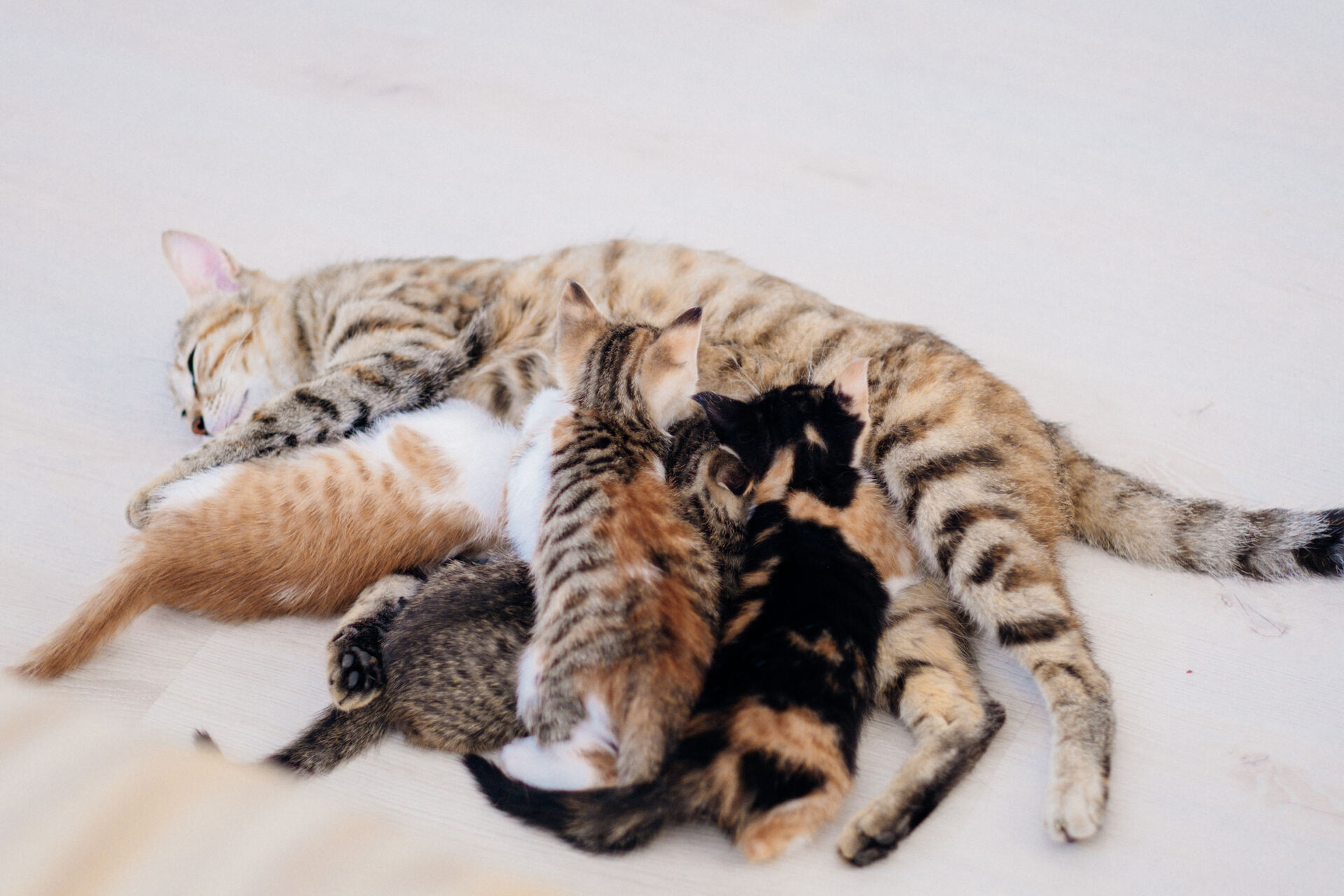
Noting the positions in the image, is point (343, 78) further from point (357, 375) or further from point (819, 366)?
point (819, 366)

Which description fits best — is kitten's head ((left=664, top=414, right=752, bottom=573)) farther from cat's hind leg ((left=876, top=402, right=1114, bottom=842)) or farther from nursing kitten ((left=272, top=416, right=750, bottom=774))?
cat's hind leg ((left=876, top=402, right=1114, bottom=842))

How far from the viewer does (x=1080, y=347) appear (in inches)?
69.2

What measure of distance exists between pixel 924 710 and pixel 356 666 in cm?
71

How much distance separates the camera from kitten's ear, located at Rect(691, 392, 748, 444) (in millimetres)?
1258

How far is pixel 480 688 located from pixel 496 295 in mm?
787

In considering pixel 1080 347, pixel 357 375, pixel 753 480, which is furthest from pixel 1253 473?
pixel 357 375

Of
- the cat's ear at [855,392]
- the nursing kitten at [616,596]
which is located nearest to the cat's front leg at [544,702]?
the nursing kitten at [616,596]


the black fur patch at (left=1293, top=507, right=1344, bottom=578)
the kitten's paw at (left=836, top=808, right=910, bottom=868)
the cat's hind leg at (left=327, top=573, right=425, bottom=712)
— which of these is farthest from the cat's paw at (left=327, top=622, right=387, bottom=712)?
the black fur patch at (left=1293, top=507, right=1344, bottom=578)

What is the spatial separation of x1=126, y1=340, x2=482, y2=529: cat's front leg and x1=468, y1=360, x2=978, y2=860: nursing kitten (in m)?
0.53

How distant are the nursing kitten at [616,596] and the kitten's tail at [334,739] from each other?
0.17 meters

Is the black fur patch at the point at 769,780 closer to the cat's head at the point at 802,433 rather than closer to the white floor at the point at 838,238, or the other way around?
the white floor at the point at 838,238

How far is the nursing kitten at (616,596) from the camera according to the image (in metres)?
1.01

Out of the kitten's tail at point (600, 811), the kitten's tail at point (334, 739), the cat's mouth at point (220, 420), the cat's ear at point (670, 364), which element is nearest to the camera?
the kitten's tail at point (600, 811)

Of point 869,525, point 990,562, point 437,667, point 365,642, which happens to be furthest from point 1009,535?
point 365,642
